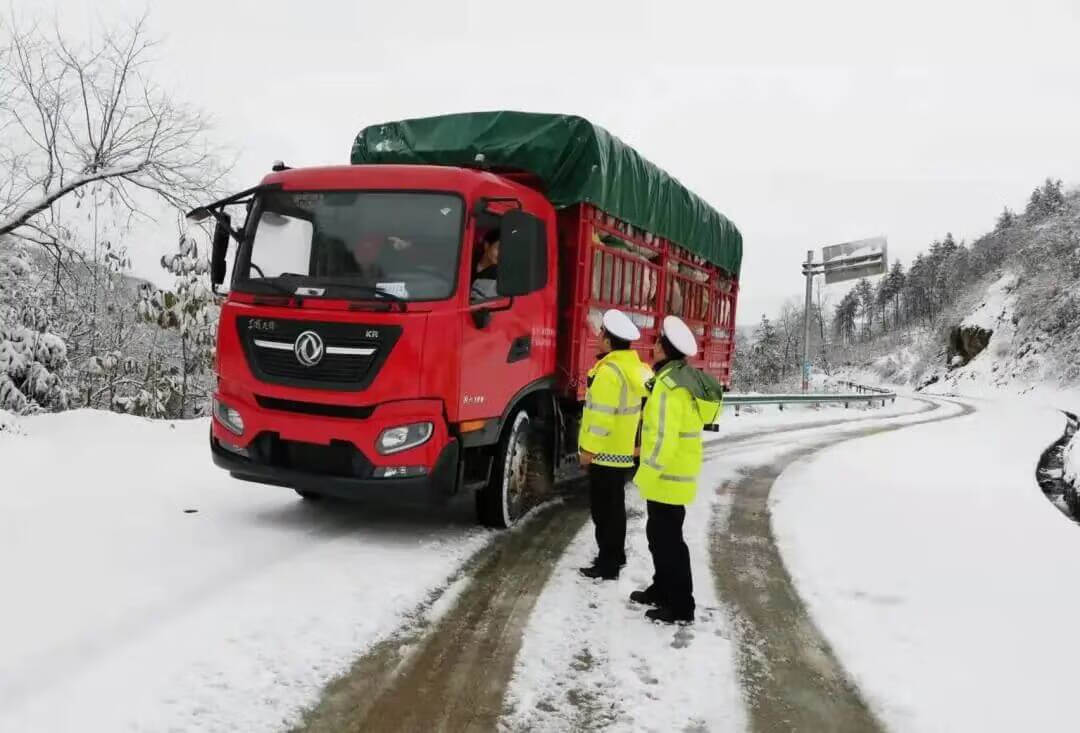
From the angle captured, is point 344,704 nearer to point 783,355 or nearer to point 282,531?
point 282,531

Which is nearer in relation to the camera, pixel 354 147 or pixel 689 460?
pixel 689 460

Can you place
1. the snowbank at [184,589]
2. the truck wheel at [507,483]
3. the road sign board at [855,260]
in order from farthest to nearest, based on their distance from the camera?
1. the road sign board at [855,260]
2. the truck wheel at [507,483]
3. the snowbank at [184,589]

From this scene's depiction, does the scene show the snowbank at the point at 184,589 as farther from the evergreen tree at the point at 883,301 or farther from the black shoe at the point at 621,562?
the evergreen tree at the point at 883,301

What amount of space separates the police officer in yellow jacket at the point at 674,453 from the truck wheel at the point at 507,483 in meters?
1.85

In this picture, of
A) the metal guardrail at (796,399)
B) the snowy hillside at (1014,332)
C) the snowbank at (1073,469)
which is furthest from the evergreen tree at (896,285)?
the snowbank at (1073,469)

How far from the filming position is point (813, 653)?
393 cm

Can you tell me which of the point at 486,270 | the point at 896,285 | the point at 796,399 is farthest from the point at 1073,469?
the point at 896,285

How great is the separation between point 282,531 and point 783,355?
78180mm

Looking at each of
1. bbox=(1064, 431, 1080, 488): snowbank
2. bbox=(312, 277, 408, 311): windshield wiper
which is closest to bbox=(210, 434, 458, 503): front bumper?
bbox=(312, 277, 408, 311): windshield wiper

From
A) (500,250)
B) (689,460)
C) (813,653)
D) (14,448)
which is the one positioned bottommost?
(813,653)

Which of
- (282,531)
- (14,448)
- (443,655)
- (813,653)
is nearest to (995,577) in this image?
(813,653)

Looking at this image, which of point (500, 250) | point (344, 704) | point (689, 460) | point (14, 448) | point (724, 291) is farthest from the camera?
point (724, 291)

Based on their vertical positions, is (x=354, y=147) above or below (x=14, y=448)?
above

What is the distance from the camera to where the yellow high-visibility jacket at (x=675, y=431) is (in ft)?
13.6
